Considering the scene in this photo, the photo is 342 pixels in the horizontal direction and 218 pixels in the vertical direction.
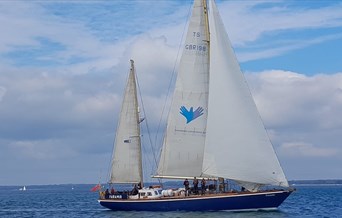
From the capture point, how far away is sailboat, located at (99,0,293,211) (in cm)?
6075

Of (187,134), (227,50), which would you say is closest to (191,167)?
(187,134)

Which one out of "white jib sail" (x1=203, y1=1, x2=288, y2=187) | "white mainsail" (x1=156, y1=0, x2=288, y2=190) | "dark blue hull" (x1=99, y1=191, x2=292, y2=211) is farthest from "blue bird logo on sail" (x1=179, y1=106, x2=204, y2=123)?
"dark blue hull" (x1=99, y1=191, x2=292, y2=211)

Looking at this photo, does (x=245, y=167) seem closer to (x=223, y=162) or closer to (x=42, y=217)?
(x=223, y=162)

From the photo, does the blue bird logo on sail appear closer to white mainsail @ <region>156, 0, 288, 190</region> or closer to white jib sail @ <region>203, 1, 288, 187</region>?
white mainsail @ <region>156, 0, 288, 190</region>

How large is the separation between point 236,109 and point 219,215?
9.96 meters

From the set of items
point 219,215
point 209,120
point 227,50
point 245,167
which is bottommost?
point 219,215

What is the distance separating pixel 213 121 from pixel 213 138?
5.06 ft

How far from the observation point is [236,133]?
61.1 metres

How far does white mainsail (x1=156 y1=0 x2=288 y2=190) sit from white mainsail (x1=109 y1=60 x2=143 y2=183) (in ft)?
20.4

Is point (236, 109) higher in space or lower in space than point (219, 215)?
higher

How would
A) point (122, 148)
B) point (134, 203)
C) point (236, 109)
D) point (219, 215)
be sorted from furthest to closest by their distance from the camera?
point (122, 148) < point (134, 203) < point (236, 109) < point (219, 215)

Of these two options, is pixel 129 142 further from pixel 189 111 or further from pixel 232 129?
pixel 232 129

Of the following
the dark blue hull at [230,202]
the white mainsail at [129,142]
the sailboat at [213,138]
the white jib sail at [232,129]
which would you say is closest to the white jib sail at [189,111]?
the sailboat at [213,138]

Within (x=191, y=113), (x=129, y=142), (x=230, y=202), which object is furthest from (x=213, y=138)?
(x=129, y=142)
